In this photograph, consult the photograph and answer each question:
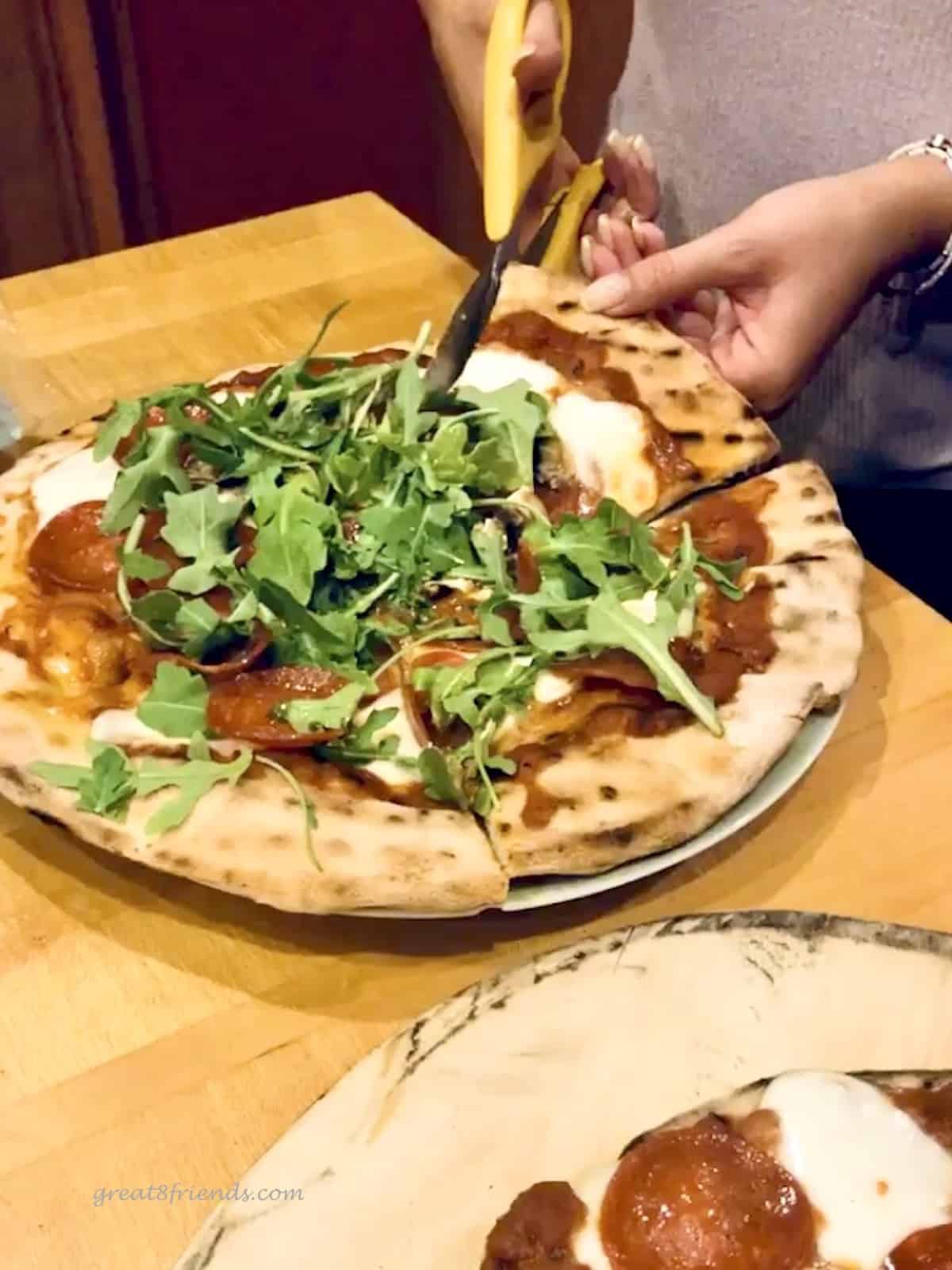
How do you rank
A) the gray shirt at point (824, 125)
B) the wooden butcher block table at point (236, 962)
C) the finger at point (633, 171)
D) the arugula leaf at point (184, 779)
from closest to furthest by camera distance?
1. the wooden butcher block table at point (236, 962)
2. the arugula leaf at point (184, 779)
3. the gray shirt at point (824, 125)
4. the finger at point (633, 171)

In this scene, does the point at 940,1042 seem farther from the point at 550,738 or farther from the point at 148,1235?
the point at 148,1235

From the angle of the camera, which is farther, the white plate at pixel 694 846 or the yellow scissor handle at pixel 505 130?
the yellow scissor handle at pixel 505 130

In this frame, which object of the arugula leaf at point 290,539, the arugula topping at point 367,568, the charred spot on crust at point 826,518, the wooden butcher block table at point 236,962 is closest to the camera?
the wooden butcher block table at point 236,962

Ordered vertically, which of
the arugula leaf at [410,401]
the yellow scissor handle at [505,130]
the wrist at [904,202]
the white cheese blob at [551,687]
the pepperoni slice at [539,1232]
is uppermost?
the yellow scissor handle at [505,130]

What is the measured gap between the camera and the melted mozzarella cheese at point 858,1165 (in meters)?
0.74

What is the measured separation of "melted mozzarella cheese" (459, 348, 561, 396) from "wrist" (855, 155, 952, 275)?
0.36m

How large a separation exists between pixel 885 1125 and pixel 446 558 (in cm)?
65

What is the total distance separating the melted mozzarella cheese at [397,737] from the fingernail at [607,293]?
55 cm

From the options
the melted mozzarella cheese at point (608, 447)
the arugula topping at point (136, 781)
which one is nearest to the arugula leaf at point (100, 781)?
the arugula topping at point (136, 781)

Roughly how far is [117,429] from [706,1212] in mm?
884

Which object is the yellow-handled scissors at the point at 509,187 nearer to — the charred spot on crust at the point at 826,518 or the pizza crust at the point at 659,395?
the pizza crust at the point at 659,395

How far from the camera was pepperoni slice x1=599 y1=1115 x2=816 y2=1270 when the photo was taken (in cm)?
74

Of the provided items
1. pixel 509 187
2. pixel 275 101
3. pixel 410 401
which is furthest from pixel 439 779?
pixel 275 101

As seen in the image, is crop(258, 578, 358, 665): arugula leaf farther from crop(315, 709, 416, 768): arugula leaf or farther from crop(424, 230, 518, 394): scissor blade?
crop(424, 230, 518, 394): scissor blade
